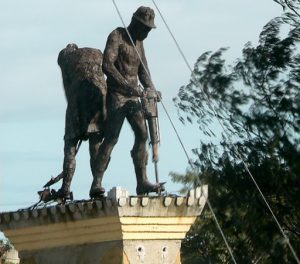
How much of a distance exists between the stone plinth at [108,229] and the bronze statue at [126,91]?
565 mm

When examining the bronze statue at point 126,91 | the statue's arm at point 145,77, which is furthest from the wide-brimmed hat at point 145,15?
the statue's arm at point 145,77

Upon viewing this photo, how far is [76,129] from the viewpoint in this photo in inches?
843

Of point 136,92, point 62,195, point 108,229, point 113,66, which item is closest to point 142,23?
point 113,66

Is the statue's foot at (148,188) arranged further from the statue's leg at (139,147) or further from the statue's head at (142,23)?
the statue's head at (142,23)

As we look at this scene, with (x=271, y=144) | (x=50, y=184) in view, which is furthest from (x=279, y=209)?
(x=50, y=184)

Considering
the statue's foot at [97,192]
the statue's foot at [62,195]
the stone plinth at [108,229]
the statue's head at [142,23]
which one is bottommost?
the stone plinth at [108,229]

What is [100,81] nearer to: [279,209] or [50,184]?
[50,184]

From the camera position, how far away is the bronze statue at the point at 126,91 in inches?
825

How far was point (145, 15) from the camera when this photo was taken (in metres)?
21.1

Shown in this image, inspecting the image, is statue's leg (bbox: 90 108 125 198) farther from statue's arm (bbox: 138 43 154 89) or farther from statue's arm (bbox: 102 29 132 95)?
statue's arm (bbox: 138 43 154 89)

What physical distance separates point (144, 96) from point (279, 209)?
38.9ft

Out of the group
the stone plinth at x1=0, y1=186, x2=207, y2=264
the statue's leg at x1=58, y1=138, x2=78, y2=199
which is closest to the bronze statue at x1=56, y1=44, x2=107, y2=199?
the statue's leg at x1=58, y1=138, x2=78, y2=199

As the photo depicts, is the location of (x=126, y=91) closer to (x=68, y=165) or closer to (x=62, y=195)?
(x=68, y=165)

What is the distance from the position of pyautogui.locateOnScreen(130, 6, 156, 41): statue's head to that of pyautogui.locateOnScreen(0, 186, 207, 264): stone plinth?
2.20m
